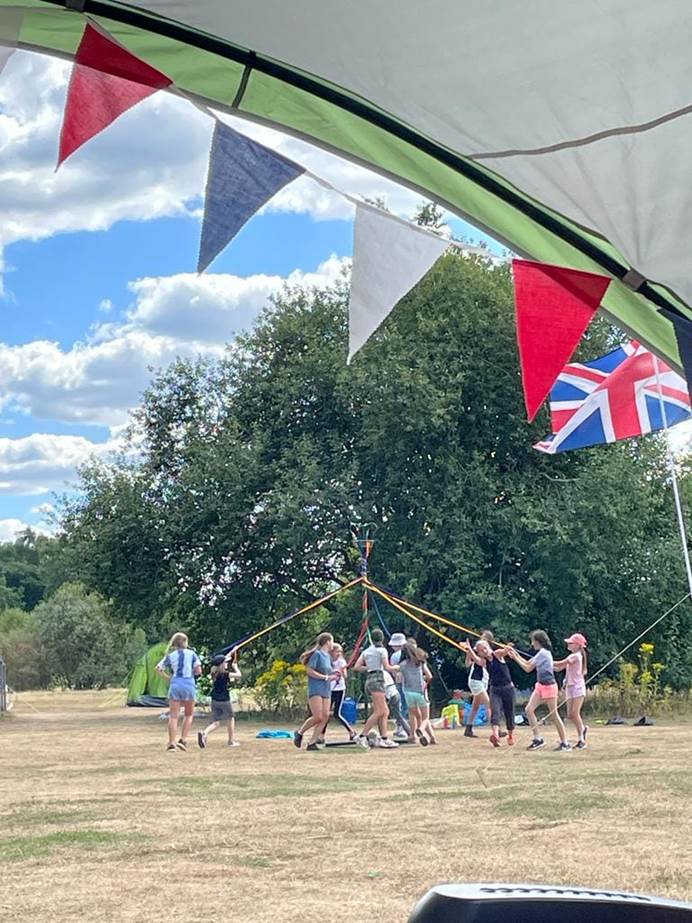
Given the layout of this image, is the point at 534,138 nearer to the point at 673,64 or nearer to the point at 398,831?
the point at 673,64

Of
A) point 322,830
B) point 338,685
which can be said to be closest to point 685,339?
point 322,830

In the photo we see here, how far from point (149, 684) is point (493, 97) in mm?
30119

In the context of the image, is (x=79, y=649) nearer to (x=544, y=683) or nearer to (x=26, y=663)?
(x=26, y=663)

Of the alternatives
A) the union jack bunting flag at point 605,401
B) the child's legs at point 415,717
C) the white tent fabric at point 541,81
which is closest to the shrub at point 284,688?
the child's legs at point 415,717

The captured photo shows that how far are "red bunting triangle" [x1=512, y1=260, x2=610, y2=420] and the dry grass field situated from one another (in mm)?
2796

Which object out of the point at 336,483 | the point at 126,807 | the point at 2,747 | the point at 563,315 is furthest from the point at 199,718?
the point at 563,315

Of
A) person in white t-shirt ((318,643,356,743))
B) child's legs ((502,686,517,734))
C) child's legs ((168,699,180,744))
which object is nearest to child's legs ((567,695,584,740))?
child's legs ((502,686,517,734))

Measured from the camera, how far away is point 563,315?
13.9ft

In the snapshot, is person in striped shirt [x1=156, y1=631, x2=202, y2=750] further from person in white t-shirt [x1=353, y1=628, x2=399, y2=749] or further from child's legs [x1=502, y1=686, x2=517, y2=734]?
child's legs [x1=502, y1=686, x2=517, y2=734]

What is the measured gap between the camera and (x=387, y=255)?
419 centimetres

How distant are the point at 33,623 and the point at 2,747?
135ft

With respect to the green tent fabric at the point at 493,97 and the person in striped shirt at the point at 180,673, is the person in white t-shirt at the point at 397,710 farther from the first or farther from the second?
the green tent fabric at the point at 493,97

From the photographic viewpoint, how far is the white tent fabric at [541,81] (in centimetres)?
341

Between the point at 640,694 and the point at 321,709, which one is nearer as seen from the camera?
the point at 321,709
